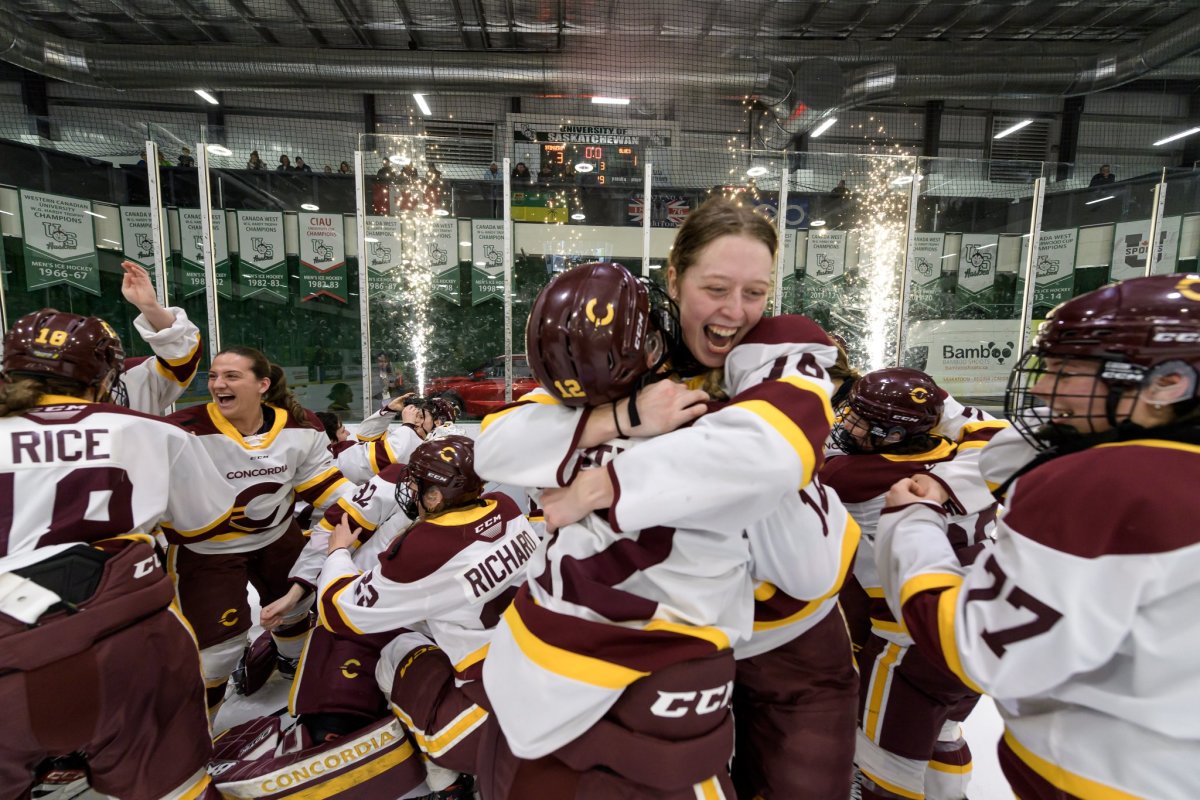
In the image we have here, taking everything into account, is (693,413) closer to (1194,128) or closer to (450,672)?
(450,672)

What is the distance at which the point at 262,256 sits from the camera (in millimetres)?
5656

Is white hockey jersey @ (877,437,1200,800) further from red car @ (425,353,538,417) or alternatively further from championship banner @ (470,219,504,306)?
championship banner @ (470,219,504,306)

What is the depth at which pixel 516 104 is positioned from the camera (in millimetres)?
→ 10914

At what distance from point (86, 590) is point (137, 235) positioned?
18.0 feet

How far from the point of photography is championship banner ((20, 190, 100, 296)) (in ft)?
16.5

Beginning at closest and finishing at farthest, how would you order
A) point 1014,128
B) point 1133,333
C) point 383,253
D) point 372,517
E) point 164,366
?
point 1133,333 → point 372,517 → point 164,366 → point 383,253 → point 1014,128

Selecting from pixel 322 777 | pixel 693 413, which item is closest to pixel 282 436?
pixel 322 777

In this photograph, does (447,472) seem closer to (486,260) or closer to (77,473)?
(77,473)

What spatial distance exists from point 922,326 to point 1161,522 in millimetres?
5917

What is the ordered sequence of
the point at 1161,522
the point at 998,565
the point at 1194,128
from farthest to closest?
the point at 1194,128 < the point at 998,565 < the point at 1161,522

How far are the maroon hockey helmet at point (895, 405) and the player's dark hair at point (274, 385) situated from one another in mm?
2445

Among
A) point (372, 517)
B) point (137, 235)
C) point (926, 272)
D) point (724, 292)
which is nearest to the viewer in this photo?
point (724, 292)

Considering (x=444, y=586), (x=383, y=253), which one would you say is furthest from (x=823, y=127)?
(x=444, y=586)

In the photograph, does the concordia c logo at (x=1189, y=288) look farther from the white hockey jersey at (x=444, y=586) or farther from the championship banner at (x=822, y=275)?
the championship banner at (x=822, y=275)
